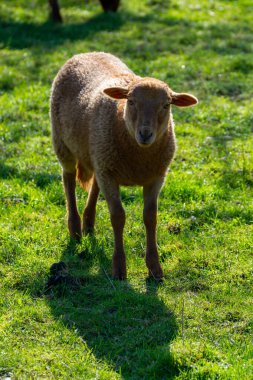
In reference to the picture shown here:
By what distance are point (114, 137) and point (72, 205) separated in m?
1.08

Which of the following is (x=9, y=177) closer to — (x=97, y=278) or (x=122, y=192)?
(x=122, y=192)

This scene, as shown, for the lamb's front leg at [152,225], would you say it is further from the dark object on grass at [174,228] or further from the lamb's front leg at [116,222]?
the dark object on grass at [174,228]

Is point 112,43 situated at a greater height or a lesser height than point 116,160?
lesser

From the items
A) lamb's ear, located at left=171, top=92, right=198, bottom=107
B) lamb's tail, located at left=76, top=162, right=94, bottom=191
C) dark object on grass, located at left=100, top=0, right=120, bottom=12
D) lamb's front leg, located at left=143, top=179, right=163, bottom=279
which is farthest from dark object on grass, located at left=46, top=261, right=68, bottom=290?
dark object on grass, located at left=100, top=0, right=120, bottom=12

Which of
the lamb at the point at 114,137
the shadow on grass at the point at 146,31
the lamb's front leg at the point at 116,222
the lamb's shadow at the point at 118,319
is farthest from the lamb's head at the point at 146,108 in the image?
the shadow on grass at the point at 146,31

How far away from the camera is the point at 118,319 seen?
5.46 meters

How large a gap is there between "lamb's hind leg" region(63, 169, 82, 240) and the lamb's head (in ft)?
4.10

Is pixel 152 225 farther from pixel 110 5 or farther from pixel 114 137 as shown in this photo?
pixel 110 5

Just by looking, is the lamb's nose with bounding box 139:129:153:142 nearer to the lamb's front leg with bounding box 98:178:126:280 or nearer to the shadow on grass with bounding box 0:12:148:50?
the lamb's front leg with bounding box 98:178:126:280

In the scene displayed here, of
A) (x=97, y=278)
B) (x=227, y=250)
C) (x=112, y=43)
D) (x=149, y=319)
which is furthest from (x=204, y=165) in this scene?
(x=112, y=43)

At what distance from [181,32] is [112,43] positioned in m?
1.33

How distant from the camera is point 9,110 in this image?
971 centimetres

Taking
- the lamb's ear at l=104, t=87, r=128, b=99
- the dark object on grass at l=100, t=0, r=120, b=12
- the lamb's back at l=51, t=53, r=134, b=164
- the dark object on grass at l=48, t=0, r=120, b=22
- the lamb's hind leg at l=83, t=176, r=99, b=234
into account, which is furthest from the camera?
the dark object on grass at l=100, t=0, r=120, b=12

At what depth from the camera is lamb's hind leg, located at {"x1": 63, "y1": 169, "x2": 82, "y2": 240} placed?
6902 millimetres
